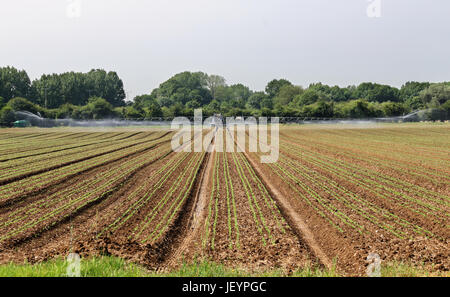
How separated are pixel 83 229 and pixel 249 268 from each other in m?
5.06

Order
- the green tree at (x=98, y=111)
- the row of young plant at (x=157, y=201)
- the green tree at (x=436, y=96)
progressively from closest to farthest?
the row of young plant at (x=157, y=201), the green tree at (x=98, y=111), the green tree at (x=436, y=96)

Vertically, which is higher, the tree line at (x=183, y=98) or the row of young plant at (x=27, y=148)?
the tree line at (x=183, y=98)

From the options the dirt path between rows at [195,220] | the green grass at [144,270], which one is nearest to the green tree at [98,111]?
the dirt path between rows at [195,220]

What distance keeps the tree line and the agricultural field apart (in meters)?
68.2

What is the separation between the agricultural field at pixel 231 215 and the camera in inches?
287

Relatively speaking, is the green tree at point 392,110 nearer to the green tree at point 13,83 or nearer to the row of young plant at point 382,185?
the row of young plant at point 382,185

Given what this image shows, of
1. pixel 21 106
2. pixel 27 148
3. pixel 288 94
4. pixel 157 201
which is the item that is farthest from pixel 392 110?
pixel 157 201

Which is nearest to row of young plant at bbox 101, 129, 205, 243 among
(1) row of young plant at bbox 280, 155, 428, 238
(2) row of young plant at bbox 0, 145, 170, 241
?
(2) row of young plant at bbox 0, 145, 170, 241

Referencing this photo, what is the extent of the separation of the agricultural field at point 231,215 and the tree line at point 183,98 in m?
68.2

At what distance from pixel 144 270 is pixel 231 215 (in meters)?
4.45

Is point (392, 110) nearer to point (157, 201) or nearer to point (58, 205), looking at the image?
point (157, 201)
